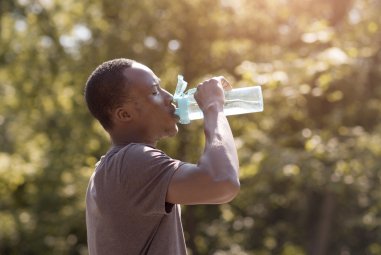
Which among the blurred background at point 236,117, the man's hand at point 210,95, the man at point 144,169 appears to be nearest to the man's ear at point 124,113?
the man at point 144,169

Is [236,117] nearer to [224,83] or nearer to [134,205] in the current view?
[224,83]

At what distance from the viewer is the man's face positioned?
253 cm

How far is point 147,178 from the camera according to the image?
2.31 m

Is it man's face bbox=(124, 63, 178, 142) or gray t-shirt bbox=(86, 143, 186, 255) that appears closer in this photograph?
gray t-shirt bbox=(86, 143, 186, 255)

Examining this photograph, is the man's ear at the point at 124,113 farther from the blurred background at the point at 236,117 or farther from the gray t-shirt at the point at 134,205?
the blurred background at the point at 236,117

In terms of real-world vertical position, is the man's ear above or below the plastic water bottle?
above

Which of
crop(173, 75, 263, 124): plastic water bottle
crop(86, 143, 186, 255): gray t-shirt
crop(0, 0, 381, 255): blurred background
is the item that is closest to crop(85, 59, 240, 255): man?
crop(86, 143, 186, 255): gray t-shirt

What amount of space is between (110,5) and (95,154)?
275 cm

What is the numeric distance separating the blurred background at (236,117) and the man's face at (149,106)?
4.69 metres

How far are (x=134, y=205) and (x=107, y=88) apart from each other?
436 millimetres

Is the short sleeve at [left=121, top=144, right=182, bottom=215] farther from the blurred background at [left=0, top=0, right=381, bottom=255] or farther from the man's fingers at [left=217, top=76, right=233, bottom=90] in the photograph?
the blurred background at [left=0, top=0, right=381, bottom=255]

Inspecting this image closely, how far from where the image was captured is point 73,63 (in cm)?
1324

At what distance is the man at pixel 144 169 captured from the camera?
2.25 metres

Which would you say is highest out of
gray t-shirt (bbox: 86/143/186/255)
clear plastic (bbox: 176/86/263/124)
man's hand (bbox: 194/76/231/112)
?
man's hand (bbox: 194/76/231/112)
